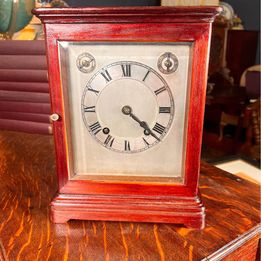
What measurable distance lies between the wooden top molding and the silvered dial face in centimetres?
7

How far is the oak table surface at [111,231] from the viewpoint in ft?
1.60

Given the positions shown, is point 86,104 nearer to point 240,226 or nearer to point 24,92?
point 240,226

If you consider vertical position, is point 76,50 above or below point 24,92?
above

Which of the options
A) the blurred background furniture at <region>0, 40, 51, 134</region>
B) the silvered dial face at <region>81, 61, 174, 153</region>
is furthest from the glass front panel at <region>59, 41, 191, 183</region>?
the blurred background furniture at <region>0, 40, 51, 134</region>

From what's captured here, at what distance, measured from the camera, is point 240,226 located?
560mm

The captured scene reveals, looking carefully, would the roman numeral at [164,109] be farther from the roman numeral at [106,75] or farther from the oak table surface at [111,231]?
the oak table surface at [111,231]

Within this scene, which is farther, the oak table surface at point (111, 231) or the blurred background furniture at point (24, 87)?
the blurred background furniture at point (24, 87)

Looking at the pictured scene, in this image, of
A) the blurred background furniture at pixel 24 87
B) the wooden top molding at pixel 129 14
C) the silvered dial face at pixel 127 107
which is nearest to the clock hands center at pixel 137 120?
the silvered dial face at pixel 127 107

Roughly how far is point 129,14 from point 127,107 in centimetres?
15

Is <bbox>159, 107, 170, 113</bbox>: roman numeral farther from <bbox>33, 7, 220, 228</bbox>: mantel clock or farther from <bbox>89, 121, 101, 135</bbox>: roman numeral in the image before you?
<bbox>89, 121, 101, 135</bbox>: roman numeral

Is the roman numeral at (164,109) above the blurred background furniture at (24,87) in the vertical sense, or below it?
above

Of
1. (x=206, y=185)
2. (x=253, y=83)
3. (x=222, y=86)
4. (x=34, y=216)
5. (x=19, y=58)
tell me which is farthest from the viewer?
(x=222, y=86)

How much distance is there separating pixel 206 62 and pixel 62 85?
0.80 ft

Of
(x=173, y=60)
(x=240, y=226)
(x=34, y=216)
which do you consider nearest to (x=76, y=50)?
(x=173, y=60)
